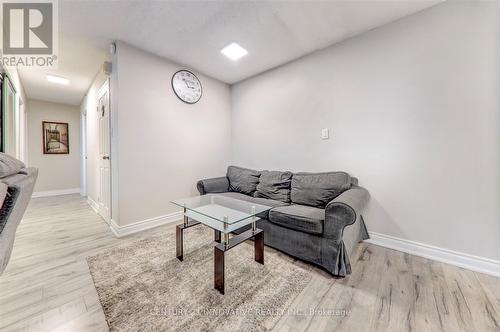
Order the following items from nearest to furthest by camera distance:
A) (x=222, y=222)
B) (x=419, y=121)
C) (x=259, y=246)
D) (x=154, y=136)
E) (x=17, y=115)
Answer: (x=222, y=222)
(x=259, y=246)
(x=419, y=121)
(x=154, y=136)
(x=17, y=115)

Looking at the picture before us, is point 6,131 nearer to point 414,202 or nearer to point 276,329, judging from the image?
point 276,329

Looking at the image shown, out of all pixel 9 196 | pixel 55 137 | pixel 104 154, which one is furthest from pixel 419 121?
pixel 55 137

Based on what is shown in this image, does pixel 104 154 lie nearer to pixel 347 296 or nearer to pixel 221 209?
pixel 221 209

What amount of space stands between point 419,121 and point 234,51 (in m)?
2.23

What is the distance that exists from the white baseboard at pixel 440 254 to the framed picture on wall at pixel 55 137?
6814 millimetres

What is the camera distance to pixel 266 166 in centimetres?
313

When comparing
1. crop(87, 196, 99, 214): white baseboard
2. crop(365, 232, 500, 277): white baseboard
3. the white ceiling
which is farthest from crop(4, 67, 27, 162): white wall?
crop(365, 232, 500, 277): white baseboard

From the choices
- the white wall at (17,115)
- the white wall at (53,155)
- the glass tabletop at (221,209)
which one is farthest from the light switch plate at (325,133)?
the white wall at (53,155)

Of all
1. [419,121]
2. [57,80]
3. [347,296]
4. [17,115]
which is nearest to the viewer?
[347,296]

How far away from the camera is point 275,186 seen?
255 centimetres

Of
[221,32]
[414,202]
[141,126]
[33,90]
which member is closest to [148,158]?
[141,126]

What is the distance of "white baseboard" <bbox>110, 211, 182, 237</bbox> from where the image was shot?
91.6 inches

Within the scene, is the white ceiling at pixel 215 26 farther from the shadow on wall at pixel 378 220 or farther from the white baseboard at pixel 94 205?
the white baseboard at pixel 94 205

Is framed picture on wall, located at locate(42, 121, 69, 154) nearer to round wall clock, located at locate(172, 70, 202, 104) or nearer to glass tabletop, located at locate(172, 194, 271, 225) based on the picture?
round wall clock, located at locate(172, 70, 202, 104)
